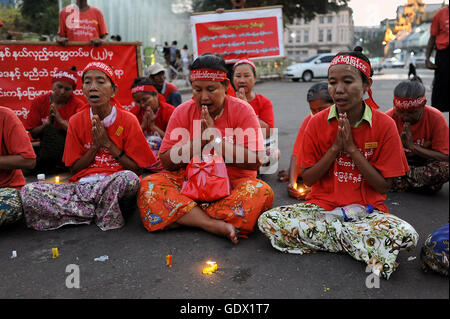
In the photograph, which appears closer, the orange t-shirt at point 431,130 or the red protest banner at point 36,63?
the orange t-shirt at point 431,130

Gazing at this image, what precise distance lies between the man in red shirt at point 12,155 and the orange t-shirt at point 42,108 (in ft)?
5.82

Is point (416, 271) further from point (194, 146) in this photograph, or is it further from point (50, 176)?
point (50, 176)

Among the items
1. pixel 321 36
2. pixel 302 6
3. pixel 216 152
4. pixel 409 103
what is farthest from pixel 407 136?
pixel 321 36

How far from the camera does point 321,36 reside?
3098 inches

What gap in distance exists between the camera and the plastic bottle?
2844 millimetres

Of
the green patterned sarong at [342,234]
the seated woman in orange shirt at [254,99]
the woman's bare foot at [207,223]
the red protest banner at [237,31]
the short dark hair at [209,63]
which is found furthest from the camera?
the red protest banner at [237,31]

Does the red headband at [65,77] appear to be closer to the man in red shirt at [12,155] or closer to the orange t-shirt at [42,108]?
the orange t-shirt at [42,108]

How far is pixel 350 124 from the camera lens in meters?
2.89

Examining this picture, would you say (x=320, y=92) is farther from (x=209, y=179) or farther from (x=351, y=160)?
(x=209, y=179)

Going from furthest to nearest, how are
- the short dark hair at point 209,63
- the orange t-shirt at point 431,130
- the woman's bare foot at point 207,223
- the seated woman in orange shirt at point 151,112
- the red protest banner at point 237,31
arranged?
the red protest banner at point 237,31 < the seated woman in orange shirt at point 151,112 < the orange t-shirt at point 431,130 < the short dark hair at point 209,63 < the woman's bare foot at point 207,223

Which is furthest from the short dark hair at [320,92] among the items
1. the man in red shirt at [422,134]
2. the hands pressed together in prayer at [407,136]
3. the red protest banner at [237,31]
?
the red protest banner at [237,31]

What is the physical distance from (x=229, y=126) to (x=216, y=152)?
0.91ft

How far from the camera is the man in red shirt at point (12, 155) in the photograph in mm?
3318

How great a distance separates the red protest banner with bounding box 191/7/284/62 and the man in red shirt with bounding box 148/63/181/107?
1.25 m
